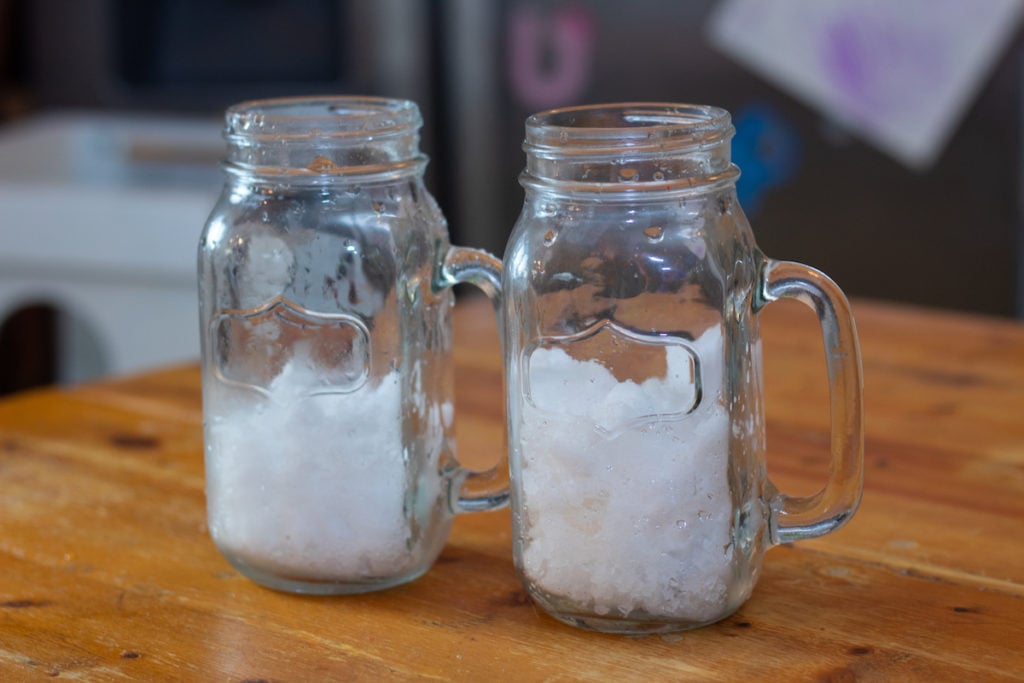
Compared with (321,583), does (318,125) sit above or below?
above

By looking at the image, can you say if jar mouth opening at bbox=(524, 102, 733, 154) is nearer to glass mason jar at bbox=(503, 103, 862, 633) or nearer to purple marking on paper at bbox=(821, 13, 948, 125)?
glass mason jar at bbox=(503, 103, 862, 633)

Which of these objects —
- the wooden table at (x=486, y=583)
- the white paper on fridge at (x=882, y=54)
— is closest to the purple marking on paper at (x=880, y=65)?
the white paper on fridge at (x=882, y=54)

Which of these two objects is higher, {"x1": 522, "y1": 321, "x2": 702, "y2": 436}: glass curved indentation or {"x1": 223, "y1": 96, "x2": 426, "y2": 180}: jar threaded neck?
{"x1": 223, "y1": 96, "x2": 426, "y2": 180}: jar threaded neck

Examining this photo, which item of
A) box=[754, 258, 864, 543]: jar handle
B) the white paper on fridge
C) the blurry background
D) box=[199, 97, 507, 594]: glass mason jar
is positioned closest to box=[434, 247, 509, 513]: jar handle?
box=[199, 97, 507, 594]: glass mason jar

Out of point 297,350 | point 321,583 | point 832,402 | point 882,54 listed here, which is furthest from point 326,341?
point 882,54


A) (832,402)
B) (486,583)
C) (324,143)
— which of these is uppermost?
(324,143)

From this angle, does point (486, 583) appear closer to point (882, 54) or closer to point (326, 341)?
point (326, 341)
